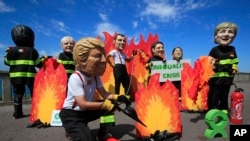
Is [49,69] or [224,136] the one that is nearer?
[224,136]

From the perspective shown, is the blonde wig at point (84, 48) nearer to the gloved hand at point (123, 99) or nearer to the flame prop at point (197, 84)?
the gloved hand at point (123, 99)

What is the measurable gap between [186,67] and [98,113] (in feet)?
10.6

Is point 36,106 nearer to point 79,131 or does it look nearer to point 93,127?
point 93,127

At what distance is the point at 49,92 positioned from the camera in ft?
12.8

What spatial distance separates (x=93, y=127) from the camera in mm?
3867

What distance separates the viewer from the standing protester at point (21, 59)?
440cm

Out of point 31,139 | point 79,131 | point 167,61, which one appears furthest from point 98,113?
point 167,61

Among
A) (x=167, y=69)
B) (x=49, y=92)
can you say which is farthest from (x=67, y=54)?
(x=167, y=69)

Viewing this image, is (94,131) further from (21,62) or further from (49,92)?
(21,62)

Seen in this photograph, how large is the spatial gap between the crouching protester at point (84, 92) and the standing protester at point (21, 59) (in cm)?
228

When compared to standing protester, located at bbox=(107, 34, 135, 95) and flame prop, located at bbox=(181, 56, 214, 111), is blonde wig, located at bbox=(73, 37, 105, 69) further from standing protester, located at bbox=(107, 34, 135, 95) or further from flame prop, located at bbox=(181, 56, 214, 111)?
standing protester, located at bbox=(107, 34, 135, 95)

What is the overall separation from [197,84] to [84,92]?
8.97ft

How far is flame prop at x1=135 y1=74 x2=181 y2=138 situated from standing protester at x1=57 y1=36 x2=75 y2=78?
222 cm

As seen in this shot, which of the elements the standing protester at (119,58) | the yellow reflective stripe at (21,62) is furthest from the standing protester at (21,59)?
the standing protester at (119,58)
